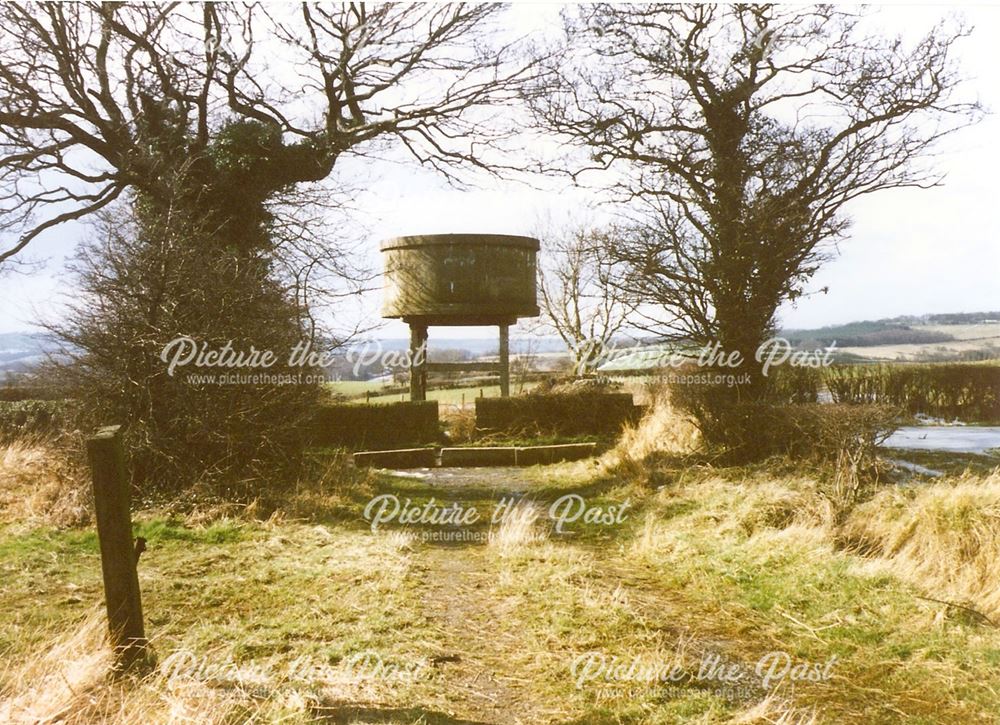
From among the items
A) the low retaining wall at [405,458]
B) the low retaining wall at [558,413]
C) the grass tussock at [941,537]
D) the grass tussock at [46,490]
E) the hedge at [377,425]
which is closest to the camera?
the grass tussock at [941,537]

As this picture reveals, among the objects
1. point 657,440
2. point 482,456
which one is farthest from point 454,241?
point 657,440

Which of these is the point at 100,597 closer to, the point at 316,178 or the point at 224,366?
the point at 224,366

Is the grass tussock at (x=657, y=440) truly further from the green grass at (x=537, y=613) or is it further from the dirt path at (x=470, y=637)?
the dirt path at (x=470, y=637)

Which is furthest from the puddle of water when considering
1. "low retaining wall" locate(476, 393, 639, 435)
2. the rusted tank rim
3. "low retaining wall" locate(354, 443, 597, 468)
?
the rusted tank rim

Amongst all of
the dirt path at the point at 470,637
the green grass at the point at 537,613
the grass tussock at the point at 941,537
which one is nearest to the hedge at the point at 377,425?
the dirt path at the point at 470,637

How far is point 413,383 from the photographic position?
1720 cm

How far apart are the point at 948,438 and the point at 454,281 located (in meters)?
10.2

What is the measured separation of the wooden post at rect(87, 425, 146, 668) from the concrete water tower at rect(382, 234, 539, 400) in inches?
462

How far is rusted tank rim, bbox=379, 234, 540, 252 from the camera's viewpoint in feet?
52.0

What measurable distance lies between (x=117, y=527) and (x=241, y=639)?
1413 mm

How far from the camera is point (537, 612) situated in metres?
5.96

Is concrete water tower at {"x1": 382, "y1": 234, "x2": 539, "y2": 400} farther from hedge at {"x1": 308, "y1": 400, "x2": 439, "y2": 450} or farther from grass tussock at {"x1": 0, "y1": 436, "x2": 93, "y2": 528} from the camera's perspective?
grass tussock at {"x1": 0, "y1": 436, "x2": 93, "y2": 528}

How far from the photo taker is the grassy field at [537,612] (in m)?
4.34

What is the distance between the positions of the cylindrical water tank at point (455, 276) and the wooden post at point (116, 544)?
11.7m
